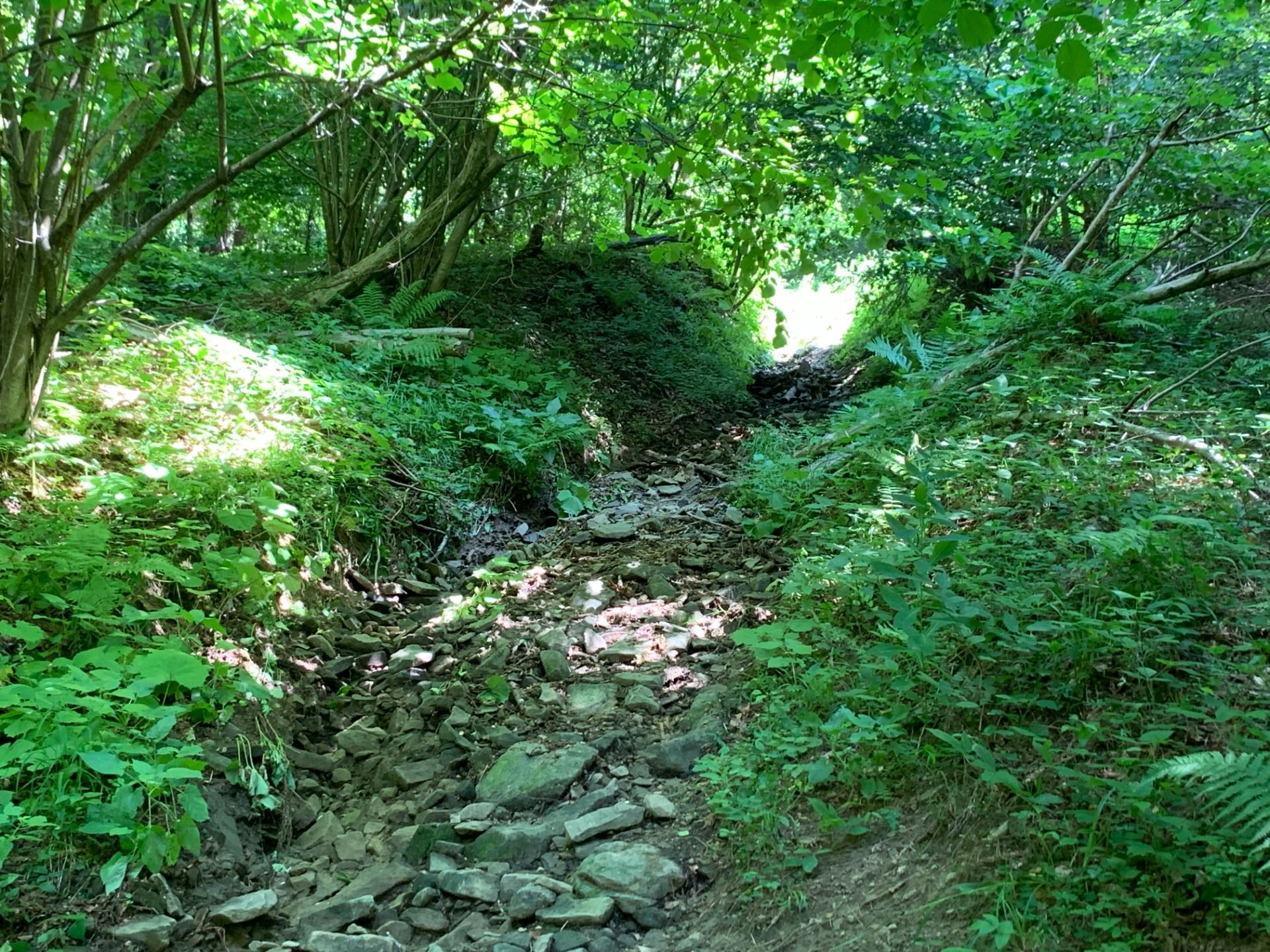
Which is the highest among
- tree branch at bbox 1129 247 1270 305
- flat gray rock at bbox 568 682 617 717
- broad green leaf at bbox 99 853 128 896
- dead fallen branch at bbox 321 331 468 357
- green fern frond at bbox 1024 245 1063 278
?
green fern frond at bbox 1024 245 1063 278

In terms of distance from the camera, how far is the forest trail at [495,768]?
2615 mm

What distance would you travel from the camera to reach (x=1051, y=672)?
9.60 feet

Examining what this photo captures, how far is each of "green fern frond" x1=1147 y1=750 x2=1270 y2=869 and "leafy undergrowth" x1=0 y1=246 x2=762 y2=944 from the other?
2865 millimetres

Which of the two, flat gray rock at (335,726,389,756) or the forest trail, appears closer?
the forest trail

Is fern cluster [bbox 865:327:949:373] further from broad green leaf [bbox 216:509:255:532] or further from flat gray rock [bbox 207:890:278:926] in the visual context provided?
flat gray rock [bbox 207:890:278:926]

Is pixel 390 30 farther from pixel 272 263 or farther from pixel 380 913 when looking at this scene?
pixel 272 263

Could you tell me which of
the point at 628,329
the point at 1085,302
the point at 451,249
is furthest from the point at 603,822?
the point at 628,329

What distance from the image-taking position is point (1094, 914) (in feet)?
6.68

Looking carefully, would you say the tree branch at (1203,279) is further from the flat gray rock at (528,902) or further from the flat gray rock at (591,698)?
the flat gray rock at (528,902)

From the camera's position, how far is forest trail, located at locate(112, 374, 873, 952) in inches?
103

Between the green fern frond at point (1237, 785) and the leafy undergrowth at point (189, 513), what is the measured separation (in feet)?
9.40

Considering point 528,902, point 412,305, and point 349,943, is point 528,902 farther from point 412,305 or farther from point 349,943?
point 412,305

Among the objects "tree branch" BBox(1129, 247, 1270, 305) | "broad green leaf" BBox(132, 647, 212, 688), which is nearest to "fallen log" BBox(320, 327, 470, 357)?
"broad green leaf" BBox(132, 647, 212, 688)

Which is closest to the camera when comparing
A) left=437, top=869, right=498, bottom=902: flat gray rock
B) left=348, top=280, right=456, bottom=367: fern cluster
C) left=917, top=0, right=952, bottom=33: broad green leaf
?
left=917, top=0, right=952, bottom=33: broad green leaf
